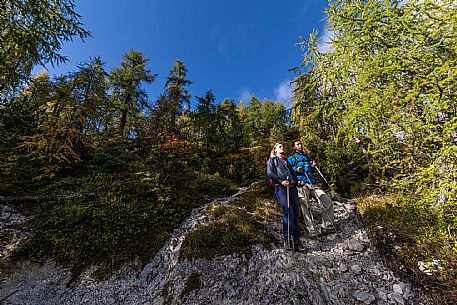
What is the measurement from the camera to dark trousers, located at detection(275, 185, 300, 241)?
5.34 m

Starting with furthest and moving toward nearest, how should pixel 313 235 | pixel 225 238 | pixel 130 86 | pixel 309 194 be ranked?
pixel 130 86
pixel 309 194
pixel 313 235
pixel 225 238

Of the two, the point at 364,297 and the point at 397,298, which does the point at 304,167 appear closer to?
the point at 364,297

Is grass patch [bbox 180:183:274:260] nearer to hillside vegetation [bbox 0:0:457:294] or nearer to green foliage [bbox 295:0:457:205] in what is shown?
hillside vegetation [bbox 0:0:457:294]

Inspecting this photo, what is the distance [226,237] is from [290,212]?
1915 millimetres

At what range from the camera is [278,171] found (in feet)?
18.7

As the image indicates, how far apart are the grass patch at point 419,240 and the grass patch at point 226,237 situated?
271 centimetres

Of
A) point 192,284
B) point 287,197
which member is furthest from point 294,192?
point 192,284

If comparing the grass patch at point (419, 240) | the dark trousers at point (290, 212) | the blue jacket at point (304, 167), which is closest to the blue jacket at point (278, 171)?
the dark trousers at point (290, 212)

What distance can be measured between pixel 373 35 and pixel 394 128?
1.76 meters

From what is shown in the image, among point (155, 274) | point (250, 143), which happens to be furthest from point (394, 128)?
Result: point (250, 143)

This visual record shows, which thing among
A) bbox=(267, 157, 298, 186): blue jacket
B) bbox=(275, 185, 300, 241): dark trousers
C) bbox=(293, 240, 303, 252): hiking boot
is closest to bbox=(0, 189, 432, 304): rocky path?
bbox=(293, 240, 303, 252): hiking boot

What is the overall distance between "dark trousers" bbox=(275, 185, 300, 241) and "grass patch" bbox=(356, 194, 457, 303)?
1871 mm

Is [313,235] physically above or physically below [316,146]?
below

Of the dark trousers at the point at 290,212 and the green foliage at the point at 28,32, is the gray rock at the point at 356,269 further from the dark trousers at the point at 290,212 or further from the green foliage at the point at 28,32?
the green foliage at the point at 28,32
